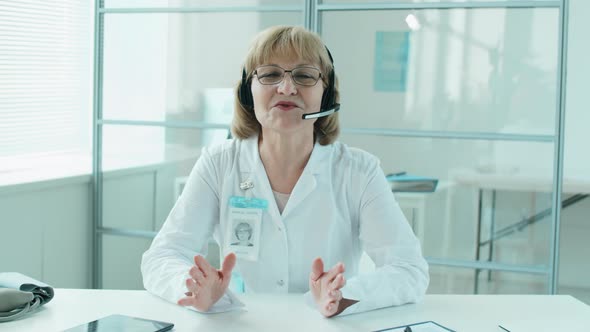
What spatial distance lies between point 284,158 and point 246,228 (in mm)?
279

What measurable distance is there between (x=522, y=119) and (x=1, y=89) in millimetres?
2745

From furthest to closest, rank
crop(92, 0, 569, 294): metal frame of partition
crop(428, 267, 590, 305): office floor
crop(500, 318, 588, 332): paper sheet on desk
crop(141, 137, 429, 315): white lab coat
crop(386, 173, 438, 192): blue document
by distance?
crop(386, 173, 438, 192): blue document
crop(428, 267, 590, 305): office floor
crop(92, 0, 569, 294): metal frame of partition
crop(141, 137, 429, 315): white lab coat
crop(500, 318, 588, 332): paper sheet on desk

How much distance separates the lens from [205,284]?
179 centimetres

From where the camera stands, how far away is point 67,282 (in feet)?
14.1

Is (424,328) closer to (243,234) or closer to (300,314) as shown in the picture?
(300,314)

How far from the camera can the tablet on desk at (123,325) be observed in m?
1.62

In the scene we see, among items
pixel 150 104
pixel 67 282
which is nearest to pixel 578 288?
pixel 150 104

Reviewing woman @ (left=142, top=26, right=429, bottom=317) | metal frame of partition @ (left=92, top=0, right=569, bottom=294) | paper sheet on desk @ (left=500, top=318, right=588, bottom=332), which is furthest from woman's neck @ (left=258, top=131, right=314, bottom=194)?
metal frame of partition @ (left=92, top=0, right=569, bottom=294)

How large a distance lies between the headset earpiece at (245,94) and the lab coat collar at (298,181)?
0.43 ft

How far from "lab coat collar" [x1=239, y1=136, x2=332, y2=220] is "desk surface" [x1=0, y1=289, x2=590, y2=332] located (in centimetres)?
41

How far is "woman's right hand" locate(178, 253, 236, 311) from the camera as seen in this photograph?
178cm

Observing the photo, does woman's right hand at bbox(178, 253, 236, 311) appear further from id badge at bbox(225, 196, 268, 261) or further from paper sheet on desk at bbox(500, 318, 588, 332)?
paper sheet on desk at bbox(500, 318, 588, 332)

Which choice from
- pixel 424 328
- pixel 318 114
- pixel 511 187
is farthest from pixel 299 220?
pixel 511 187

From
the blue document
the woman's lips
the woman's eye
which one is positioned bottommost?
the blue document
